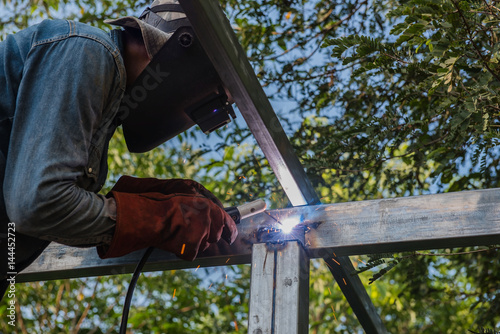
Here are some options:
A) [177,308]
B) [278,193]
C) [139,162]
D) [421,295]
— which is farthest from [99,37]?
[177,308]

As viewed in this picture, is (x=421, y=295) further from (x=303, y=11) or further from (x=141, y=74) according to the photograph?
(x=141, y=74)

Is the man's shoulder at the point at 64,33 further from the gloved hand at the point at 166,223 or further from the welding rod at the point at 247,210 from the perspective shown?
the welding rod at the point at 247,210

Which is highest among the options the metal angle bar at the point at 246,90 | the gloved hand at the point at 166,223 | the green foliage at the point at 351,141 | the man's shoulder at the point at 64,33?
the green foliage at the point at 351,141

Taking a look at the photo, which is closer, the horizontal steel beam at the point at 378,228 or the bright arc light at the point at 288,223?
the horizontal steel beam at the point at 378,228

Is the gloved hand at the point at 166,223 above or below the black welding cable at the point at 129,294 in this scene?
above

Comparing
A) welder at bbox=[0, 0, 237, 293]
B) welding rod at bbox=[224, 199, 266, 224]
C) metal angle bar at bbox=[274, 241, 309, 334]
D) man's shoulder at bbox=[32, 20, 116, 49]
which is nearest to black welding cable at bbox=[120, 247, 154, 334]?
welder at bbox=[0, 0, 237, 293]

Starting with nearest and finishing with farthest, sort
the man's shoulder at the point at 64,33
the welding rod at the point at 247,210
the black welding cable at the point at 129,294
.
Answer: the man's shoulder at the point at 64,33 < the black welding cable at the point at 129,294 < the welding rod at the point at 247,210

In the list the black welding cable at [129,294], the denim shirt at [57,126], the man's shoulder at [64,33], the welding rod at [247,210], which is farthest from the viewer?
the welding rod at [247,210]

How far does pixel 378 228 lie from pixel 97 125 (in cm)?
79

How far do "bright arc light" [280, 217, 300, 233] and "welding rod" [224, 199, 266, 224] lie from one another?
0.08 m

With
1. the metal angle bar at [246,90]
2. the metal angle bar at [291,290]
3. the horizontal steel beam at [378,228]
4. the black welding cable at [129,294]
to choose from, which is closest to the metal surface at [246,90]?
the metal angle bar at [246,90]

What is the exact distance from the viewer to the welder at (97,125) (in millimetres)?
1226

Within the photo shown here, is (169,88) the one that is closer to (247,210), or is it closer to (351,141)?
(247,210)

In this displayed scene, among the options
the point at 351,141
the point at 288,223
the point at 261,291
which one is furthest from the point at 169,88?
the point at 351,141
